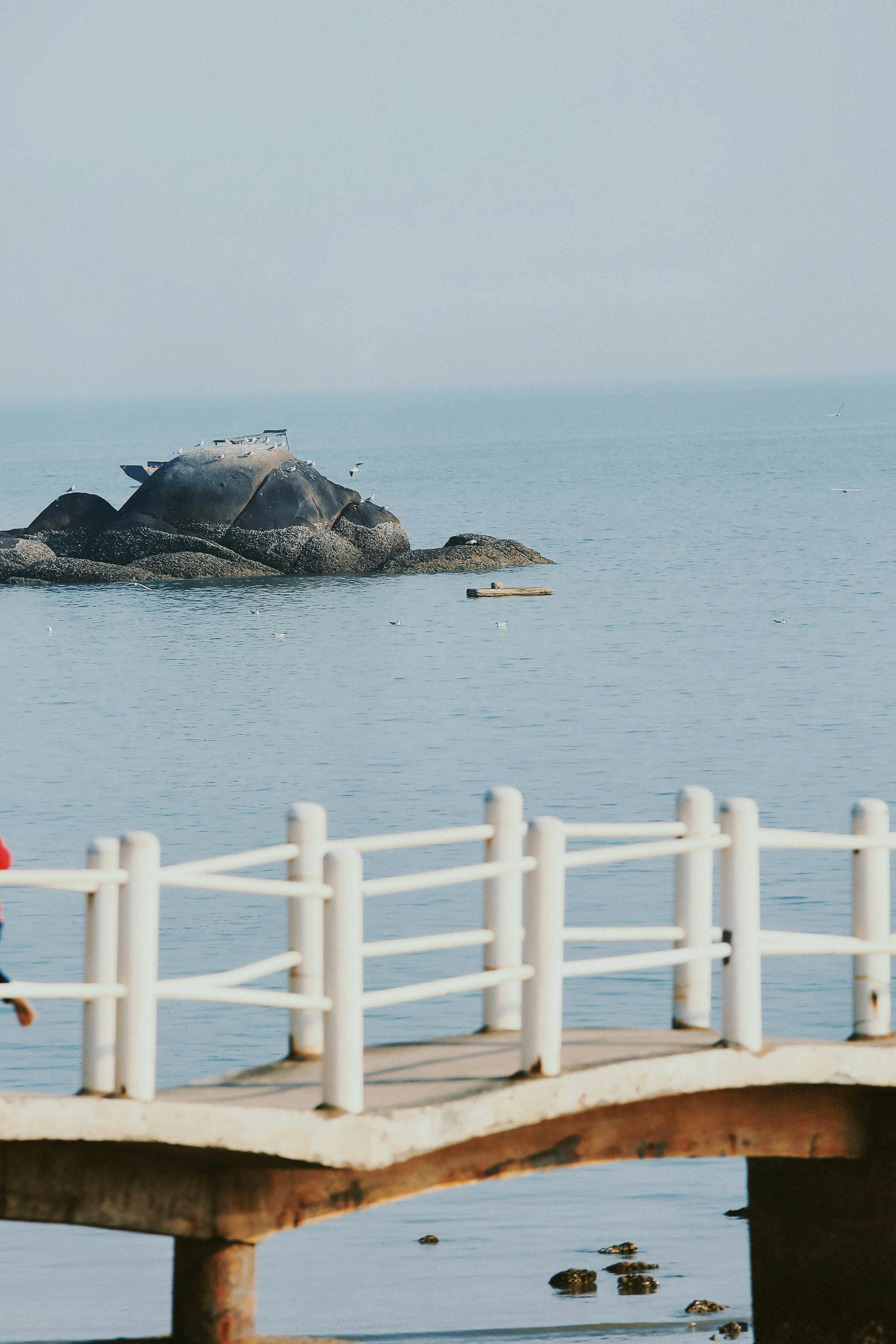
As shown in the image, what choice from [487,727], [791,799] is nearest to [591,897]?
[791,799]

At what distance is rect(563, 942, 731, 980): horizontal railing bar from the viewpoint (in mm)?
9719

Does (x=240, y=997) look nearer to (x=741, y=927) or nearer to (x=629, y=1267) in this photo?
(x=741, y=927)

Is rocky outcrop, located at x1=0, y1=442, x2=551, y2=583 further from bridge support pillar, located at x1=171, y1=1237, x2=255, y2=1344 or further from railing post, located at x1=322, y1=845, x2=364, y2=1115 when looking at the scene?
railing post, located at x1=322, y1=845, x2=364, y2=1115

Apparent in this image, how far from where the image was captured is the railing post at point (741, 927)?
10453 millimetres

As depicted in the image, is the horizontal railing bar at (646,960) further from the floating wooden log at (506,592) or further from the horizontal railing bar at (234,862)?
the floating wooden log at (506,592)

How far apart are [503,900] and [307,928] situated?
103 cm

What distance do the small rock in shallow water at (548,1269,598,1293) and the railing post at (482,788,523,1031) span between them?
7.09 metres

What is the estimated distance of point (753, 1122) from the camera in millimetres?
11133

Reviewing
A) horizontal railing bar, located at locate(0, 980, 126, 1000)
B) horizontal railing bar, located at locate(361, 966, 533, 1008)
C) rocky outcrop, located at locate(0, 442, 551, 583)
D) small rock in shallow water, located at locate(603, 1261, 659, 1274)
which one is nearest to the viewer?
horizontal railing bar, located at locate(0, 980, 126, 1000)

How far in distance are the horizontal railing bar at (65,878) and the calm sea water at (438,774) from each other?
8.80 m

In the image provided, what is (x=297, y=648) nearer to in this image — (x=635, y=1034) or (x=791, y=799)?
(x=791, y=799)

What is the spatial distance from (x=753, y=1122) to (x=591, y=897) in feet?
75.7

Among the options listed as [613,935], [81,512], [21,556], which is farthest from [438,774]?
[21,556]

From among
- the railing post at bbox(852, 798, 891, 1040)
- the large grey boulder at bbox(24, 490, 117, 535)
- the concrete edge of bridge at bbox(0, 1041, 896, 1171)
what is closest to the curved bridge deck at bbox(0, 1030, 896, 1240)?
the concrete edge of bridge at bbox(0, 1041, 896, 1171)
